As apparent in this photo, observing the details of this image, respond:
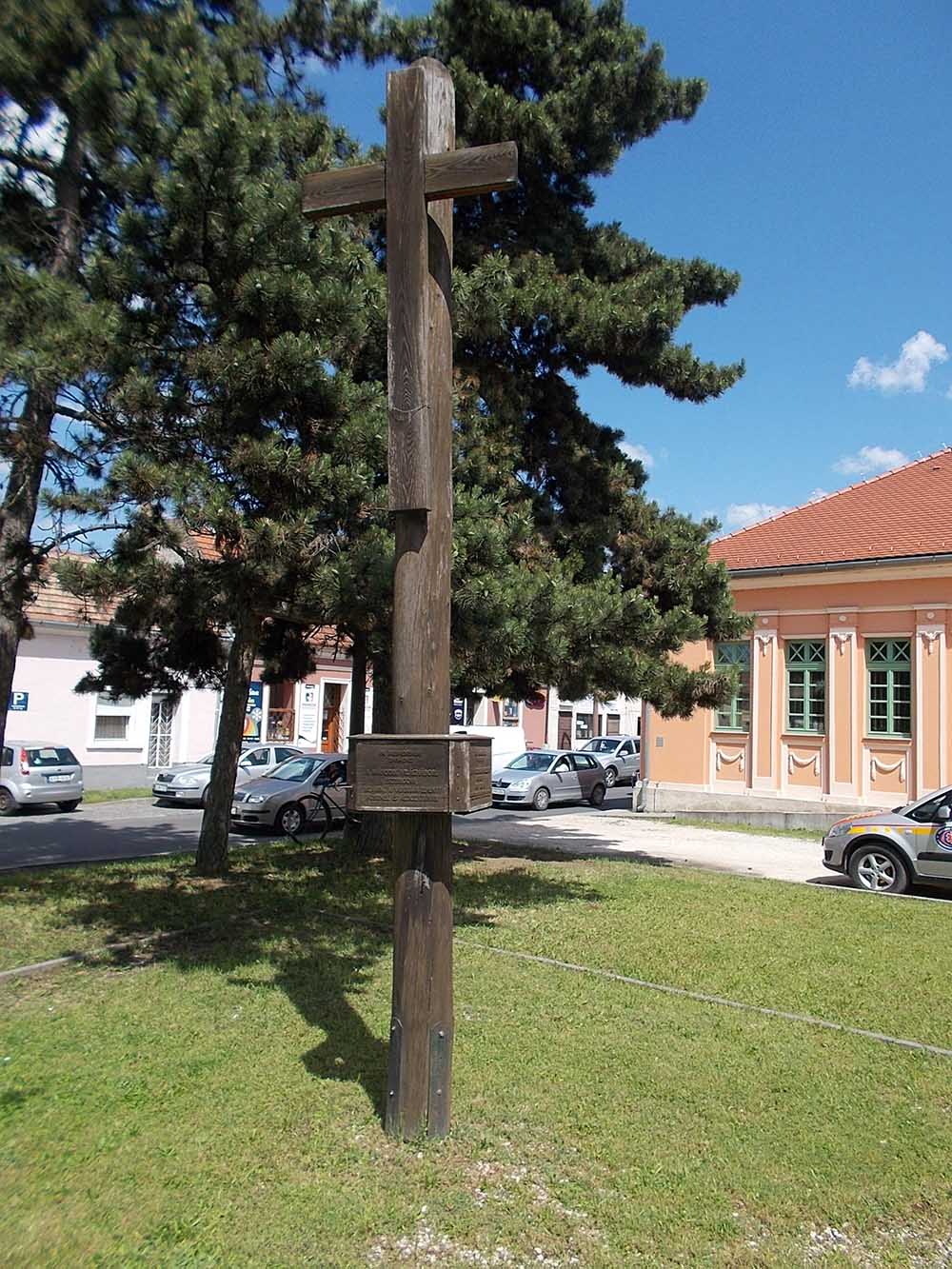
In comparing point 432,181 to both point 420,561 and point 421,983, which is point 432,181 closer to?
point 420,561

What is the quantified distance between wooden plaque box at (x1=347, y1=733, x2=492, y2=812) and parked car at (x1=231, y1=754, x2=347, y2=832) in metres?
13.6

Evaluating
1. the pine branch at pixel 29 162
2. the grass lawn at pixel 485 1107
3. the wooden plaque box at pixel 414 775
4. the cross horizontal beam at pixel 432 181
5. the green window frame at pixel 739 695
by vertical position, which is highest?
the pine branch at pixel 29 162

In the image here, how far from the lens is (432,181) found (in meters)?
4.59

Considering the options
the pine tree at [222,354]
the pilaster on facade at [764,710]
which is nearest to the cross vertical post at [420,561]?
the pine tree at [222,354]

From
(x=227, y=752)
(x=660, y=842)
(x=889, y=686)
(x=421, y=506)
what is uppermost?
(x=889, y=686)

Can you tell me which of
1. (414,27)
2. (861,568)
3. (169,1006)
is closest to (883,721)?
(861,568)

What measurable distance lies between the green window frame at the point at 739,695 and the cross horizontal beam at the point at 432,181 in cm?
1811

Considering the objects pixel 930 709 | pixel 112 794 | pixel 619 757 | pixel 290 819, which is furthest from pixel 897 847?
pixel 619 757

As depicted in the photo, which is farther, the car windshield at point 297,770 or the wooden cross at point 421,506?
the car windshield at point 297,770

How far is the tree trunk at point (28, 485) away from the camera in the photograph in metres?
7.79

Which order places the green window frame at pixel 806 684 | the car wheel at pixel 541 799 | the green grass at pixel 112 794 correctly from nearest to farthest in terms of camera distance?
the green window frame at pixel 806 684 < the green grass at pixel 112 794 < the car wheel at pixel 541 799

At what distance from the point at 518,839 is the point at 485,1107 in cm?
1294

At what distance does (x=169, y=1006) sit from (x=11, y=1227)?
2.61m

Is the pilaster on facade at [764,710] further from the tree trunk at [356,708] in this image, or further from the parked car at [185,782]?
the tree trunk at [356,708]
